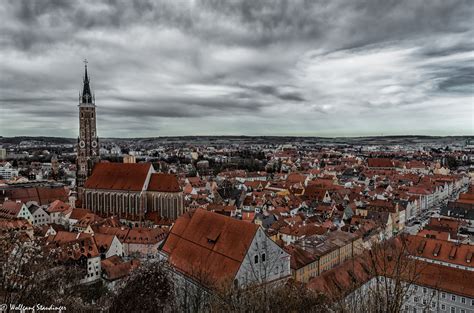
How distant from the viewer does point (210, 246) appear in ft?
97.2

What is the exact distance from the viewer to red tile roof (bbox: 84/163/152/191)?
217 ft

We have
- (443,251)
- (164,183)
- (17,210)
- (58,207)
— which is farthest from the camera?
(58,207)

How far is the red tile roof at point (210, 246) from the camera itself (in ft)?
88.9

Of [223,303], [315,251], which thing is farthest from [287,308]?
[315,251]

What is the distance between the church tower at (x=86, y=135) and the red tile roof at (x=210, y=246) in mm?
52284

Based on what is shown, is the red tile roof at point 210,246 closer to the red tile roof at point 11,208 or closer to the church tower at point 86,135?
the red tile roof at point 11,208

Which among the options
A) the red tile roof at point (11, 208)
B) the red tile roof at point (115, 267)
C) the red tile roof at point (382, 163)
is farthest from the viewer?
the red tile roof at point (382, 163)

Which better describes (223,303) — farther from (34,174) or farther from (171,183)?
(34,174)

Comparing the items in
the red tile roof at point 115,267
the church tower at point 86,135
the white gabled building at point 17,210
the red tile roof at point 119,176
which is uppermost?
the church tower at point 86,135

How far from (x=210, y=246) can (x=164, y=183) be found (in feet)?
122

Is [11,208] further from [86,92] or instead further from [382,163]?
[382,163]

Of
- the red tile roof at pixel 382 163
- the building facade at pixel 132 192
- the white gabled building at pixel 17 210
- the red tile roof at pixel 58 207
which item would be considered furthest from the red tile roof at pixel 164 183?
the red tile roof at pixel 382 163

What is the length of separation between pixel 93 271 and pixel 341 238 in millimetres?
31093

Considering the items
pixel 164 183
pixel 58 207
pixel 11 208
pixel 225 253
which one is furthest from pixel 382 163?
pixel 225 253
